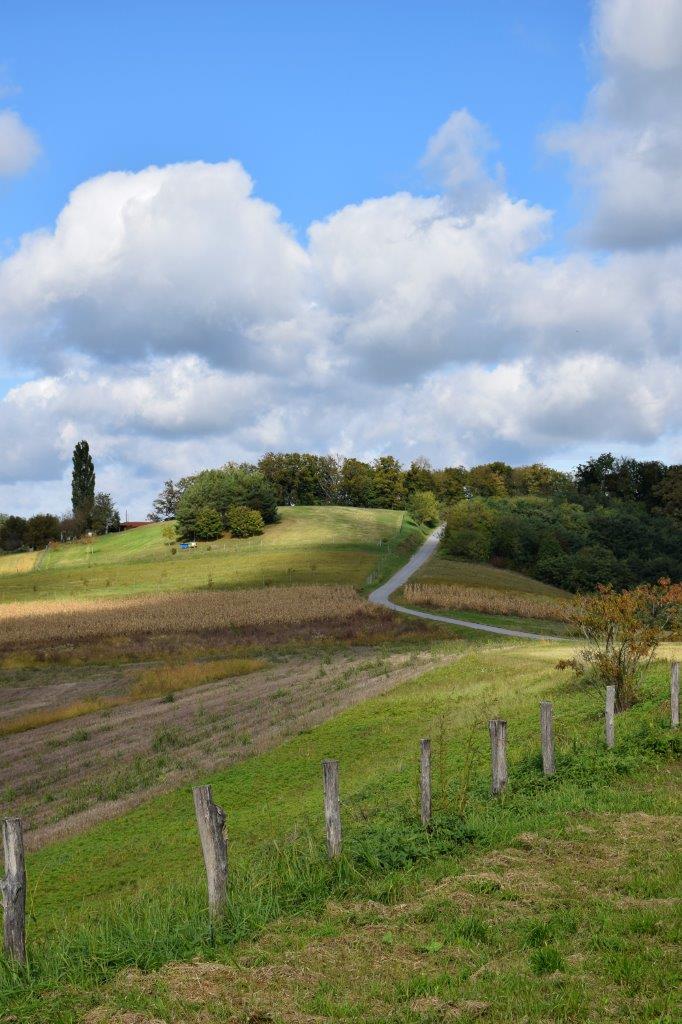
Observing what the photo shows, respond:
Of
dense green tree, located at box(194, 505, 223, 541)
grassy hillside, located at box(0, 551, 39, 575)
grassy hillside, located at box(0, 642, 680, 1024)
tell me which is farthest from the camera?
dense green tree, located at box(194, 505, 223, 541)

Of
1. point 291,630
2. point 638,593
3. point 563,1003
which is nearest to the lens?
point 563,1003

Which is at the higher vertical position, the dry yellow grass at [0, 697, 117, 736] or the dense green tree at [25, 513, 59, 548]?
the dense green tree at [25, 513, 59, 548]

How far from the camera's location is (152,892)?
13312 millimetres

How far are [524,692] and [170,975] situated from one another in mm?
18891

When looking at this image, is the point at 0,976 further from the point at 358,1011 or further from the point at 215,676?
the point at 215,676

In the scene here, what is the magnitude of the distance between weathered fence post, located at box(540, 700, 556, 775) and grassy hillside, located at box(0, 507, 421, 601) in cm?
7161

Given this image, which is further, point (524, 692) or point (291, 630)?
point (291, 630)

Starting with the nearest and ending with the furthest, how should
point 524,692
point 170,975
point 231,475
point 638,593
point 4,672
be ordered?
1. point 170,975
2. point 638,593
3. point 524,692
4. point 4,672
5. point 231,475

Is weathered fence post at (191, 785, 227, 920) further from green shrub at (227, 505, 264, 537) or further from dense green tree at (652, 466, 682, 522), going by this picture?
dense green tree at (652, 466, 682, 522)

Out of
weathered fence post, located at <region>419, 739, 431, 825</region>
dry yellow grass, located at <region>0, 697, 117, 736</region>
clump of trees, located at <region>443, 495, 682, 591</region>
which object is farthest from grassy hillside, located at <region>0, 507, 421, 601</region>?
weathered fence post, located at <region>419, 739, 431, 825</region>

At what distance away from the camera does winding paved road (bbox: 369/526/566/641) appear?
57812 millimetres

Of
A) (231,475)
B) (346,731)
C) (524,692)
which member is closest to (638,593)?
(524,692)

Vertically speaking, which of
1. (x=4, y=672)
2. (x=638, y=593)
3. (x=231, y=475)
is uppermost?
(x=231, y=475)

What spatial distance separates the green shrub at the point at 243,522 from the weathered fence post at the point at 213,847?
123 metres
